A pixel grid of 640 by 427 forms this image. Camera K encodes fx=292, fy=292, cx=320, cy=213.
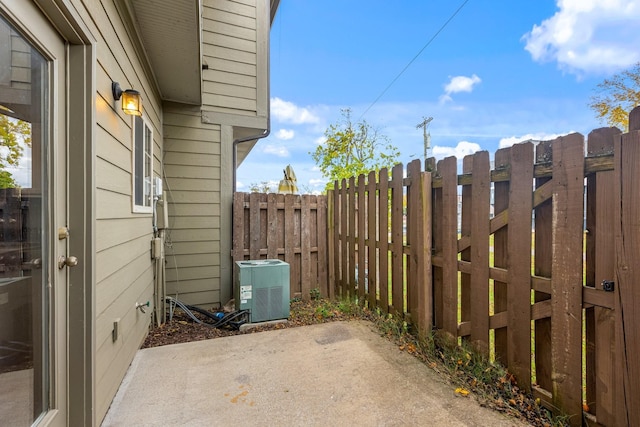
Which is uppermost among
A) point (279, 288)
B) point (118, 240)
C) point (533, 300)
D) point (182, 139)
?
point (182, 139)

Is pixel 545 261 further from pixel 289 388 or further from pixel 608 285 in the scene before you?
pixel 289 388

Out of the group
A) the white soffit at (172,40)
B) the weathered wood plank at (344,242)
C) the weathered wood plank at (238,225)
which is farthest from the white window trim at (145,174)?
the weathered wood plank at (344,242)

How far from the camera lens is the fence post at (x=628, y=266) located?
1.36 metres

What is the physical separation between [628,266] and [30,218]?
2712mm

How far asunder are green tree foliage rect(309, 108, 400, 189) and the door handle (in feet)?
23.8

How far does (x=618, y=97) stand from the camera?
859cm

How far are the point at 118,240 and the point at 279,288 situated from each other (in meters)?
1.80

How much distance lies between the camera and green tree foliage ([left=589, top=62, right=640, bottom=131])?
828cm

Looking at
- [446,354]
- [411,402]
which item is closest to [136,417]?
[411,402]

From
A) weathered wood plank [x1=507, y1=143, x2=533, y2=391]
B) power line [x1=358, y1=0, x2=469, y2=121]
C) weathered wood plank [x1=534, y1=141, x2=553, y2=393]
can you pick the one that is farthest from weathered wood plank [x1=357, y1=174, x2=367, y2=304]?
power line [x1=358, y1=0, x2=469, y2=121]

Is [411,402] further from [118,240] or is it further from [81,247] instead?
[118,240]

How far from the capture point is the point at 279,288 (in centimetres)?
343

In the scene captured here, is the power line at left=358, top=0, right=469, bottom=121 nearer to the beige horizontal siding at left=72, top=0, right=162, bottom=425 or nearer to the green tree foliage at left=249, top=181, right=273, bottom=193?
the beige horizontal siding at left=72, top=0, right=162, bottom=425

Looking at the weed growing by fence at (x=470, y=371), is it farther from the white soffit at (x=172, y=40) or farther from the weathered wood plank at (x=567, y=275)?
the white soffit at (x=172, y=40)
